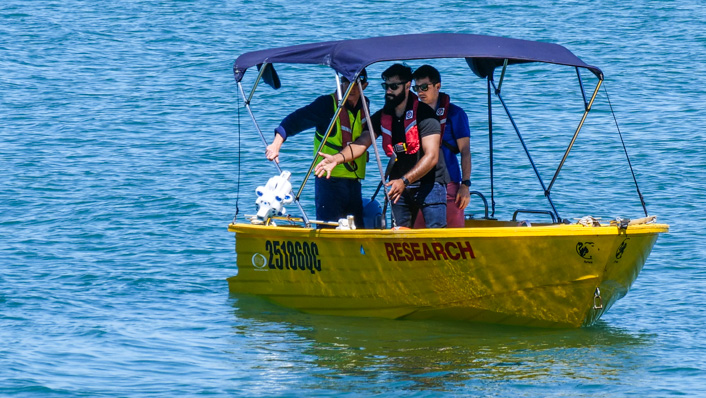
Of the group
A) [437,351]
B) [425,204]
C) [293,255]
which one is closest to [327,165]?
[425,204]

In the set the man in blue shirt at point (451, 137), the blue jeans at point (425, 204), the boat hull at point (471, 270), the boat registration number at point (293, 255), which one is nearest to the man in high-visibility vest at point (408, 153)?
the blue jeans at point (425, 204)

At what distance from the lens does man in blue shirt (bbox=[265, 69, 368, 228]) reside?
920cm

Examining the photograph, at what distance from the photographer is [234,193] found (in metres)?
15.5

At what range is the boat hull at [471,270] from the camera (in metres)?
8.24

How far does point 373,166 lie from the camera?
57.9ft

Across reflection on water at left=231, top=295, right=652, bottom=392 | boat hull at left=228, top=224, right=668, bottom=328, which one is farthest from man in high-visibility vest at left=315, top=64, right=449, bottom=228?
reflection on water at left=231, top=295, right=652, bottom=392

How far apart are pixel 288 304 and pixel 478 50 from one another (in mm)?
2975

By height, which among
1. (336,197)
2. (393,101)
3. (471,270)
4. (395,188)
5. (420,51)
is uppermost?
(420,51)

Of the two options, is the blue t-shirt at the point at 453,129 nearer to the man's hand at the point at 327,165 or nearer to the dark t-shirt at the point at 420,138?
the dark t-shirt at the point at 420,138

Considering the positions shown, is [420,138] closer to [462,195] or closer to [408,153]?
[408,153]

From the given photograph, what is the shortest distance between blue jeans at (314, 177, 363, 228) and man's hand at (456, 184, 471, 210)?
2.86 ft

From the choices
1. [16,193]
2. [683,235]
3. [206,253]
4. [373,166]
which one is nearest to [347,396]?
[206,253]

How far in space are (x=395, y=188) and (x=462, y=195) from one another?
949 millimetres

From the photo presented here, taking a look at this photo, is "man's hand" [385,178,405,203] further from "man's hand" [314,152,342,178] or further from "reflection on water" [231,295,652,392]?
"reflection on water" [231,295,652,392]
